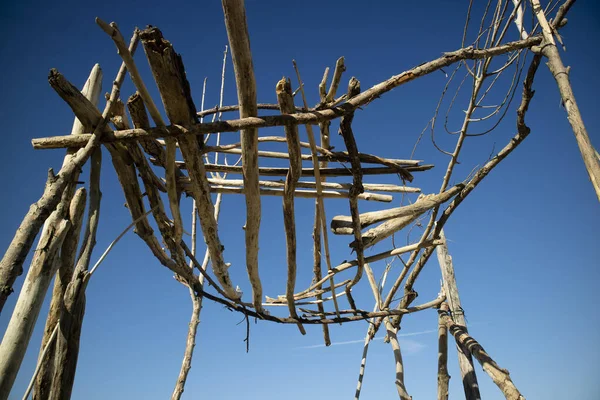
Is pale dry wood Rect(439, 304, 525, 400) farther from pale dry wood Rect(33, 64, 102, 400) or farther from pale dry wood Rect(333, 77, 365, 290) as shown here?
pale dry wood Rect(33, 64, 102, 400)

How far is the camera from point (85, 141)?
1.80m

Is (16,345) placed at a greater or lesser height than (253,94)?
lesser

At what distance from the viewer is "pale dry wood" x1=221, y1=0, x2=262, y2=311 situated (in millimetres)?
1342

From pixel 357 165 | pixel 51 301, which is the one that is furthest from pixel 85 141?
pixel 357 165

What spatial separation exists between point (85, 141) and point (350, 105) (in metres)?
1.22

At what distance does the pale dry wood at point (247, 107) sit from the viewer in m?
1.34

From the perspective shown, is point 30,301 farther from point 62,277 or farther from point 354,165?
point 354,165

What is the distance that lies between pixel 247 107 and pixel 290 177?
0.44m

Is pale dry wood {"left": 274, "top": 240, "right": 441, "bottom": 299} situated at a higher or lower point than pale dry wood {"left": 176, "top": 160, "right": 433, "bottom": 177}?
lower

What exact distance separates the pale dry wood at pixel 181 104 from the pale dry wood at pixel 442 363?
2.88 m

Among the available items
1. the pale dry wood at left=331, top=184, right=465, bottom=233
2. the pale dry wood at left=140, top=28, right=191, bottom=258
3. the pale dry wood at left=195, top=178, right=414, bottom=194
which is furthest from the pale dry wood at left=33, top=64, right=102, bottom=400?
the pale dry wood at left=331, top=184, right=465, bottom=233

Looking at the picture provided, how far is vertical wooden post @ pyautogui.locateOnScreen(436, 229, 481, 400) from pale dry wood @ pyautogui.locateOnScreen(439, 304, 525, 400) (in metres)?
0.09

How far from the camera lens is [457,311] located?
4148 millimetres

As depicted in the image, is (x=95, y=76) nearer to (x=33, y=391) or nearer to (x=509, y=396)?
(x=33, y=391)
